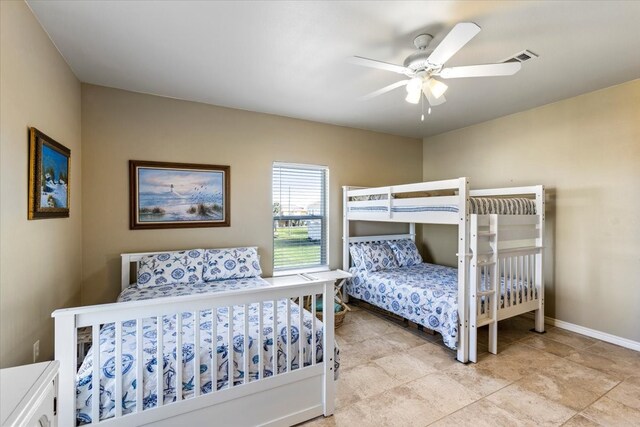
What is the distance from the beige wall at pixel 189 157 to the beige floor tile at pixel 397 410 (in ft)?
6.83

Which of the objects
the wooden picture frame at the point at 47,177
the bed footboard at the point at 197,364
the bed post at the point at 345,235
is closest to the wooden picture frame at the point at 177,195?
the wooden picture frame at the point at 47,177

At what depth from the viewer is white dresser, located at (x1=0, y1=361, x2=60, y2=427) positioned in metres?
0.78

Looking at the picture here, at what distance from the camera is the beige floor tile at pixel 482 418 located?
72.1 inches

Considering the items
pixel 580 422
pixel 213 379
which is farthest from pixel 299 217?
pixel 580 422

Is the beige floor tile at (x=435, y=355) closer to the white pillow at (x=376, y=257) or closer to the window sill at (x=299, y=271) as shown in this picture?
the white pillow at (x=376, y=257)

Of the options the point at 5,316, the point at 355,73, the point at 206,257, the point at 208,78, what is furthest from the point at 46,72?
the point at 355,73

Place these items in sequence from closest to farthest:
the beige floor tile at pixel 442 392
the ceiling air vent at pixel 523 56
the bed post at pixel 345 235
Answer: the beige floor tile at pixel 442 392 < the ceiling air vent at pixel 523 56 < the bed post at pixel 345 235

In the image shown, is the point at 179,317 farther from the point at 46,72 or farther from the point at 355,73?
the point at 355,73

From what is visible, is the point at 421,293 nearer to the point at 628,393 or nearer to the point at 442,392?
the point at 442,392

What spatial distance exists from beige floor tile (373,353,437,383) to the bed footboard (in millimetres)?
758

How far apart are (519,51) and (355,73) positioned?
128 centimetres

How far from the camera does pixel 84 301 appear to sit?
286 centimetres

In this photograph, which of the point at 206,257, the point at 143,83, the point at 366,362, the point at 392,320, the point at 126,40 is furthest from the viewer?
the point at 392,320

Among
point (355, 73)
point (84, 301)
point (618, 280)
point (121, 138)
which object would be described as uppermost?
point (355, 73)
